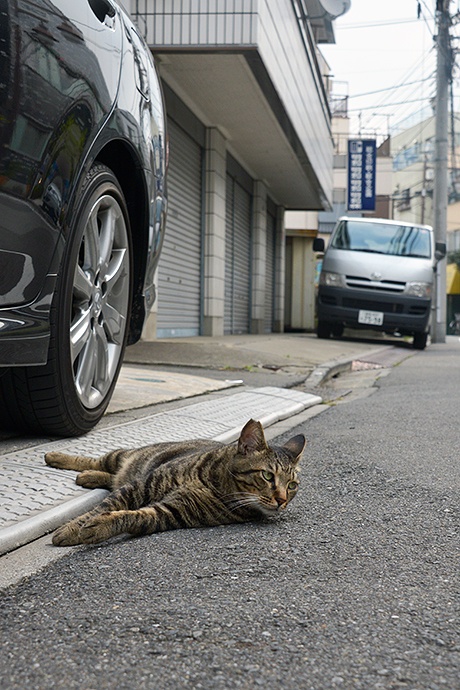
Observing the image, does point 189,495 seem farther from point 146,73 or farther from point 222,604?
point 146,73

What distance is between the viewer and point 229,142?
1684 centimetres

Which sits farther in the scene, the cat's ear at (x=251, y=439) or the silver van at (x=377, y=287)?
the silver van at (x=377, y=287)

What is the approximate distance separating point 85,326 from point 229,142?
13763 millimetres

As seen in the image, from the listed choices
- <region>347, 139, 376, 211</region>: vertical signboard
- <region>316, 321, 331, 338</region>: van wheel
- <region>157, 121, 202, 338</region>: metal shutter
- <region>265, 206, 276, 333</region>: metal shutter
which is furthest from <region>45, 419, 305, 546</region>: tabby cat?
<region>347, 139, 376, 211</region>: vertical signboard

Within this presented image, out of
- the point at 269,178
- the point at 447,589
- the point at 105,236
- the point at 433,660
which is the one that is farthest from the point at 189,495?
the point at 269,178

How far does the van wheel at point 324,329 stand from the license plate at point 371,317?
3.27 ft

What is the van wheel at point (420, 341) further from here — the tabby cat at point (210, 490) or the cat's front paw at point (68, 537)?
the cat's front paw at point (68, 537)

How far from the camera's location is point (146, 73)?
4086mm

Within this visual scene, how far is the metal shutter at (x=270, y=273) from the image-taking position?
23.9m

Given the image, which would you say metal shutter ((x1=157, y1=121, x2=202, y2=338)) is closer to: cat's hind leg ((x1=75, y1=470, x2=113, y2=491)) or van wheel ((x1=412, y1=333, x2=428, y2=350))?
van wheel ((x1=412, y1=333, x2=428, y2=350))

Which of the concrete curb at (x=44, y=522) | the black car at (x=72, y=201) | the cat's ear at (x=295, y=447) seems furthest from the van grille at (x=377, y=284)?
the concrete curb at (x=44, y=522)

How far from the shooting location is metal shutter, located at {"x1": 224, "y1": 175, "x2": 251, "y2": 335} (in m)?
18.3

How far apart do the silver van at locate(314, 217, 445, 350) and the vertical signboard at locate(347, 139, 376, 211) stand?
1750 cm

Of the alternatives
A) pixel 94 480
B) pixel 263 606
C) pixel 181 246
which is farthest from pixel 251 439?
pixel 181 246
